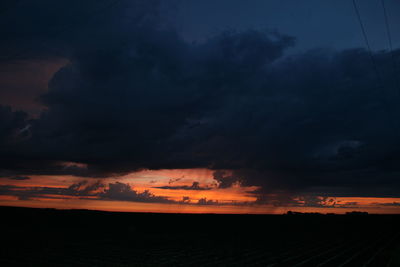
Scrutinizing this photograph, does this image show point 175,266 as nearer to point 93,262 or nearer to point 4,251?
point 93,262

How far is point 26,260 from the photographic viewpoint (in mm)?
37000

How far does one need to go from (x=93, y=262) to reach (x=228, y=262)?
46.1 ft

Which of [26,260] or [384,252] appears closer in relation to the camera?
[26,260]

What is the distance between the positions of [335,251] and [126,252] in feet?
94.4

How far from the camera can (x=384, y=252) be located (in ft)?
160

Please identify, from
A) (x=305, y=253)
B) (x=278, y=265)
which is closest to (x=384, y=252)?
(x=305, y=253)

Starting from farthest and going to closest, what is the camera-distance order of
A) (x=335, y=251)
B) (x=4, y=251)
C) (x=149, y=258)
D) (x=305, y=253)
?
1. (x=335, y=251)
2. (x=305, y=253)
3. (x=4, y=251)
4. (x=149, y=258)

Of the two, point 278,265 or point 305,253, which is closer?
point 278,265

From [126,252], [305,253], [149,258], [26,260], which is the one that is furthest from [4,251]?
[305,253]

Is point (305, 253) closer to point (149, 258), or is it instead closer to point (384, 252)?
point (384, 252)

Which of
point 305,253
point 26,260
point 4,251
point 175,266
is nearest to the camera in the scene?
point 175,266

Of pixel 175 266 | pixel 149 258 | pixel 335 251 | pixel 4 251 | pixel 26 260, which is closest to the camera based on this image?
pixel 175 266

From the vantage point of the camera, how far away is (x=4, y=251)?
43531 mm

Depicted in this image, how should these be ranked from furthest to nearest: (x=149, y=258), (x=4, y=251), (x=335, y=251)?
(x=335, y=251) → (x=4, y=251) → (x=149, y=258)
